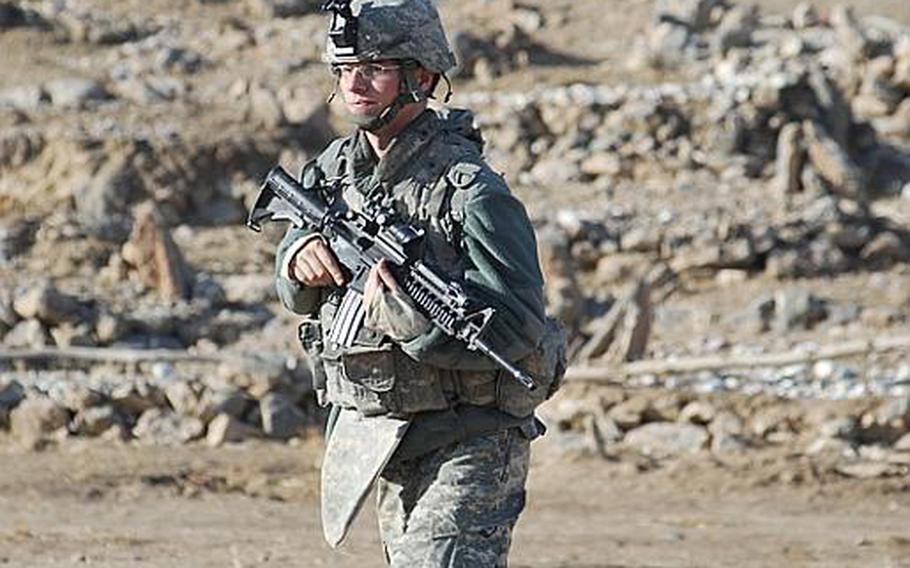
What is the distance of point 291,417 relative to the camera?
13.1 meters

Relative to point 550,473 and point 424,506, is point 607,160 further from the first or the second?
point 424,506

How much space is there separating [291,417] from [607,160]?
30.5ft

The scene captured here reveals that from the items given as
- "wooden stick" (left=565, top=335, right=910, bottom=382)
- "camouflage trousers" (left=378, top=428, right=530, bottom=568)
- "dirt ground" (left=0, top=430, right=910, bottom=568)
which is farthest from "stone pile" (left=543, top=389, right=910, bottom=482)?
"camouflage trousers" (left=378, top=428, right=530, bottom=568)

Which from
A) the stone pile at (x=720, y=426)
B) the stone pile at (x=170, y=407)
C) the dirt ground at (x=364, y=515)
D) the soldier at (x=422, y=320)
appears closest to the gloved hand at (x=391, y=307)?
the soldier at (x=422, y=320)

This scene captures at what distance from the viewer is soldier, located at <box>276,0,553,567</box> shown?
4.98m

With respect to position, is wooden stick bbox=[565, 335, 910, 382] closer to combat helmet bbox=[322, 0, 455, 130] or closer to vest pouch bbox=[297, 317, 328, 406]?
vest pouch bbox=[297, 317, 328, 406]

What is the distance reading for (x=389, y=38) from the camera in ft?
16.8

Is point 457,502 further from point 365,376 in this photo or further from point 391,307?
point 391,307

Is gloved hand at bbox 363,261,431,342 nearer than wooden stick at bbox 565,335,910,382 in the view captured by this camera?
Yes

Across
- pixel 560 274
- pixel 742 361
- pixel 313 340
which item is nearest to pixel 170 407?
pixel 742 361

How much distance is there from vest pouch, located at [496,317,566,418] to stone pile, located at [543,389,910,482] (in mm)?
7349

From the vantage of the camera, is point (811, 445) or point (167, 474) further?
point (811, 445)

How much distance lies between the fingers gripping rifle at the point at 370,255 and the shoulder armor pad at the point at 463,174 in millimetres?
128

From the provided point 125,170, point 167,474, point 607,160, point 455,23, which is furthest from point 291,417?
point 455,23
